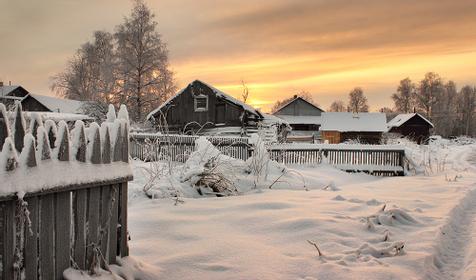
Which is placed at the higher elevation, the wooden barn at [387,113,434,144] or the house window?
the house window

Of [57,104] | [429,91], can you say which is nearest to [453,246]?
[57,104]

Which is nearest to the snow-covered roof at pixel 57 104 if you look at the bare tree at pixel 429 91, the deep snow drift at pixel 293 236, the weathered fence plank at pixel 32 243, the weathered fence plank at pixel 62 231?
the deep snow drift at pixel 293 236

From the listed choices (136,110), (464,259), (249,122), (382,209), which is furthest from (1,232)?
(136,110)

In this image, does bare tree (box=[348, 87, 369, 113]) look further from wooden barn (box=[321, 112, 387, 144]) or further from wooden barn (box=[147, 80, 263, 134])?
wooden barn (box=[147, 80, 263, 134])

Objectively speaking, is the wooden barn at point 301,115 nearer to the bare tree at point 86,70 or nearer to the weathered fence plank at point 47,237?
the bare tree at point 86,70

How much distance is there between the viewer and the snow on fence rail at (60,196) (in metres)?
2.29

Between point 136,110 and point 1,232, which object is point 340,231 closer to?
point 1,232

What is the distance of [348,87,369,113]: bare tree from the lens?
341 ft

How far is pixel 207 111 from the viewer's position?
2645cm

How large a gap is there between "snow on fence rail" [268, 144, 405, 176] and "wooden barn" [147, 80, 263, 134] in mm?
9421

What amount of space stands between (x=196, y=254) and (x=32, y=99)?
45.7 meters

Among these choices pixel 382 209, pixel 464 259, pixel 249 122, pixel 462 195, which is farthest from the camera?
pixel 249 122

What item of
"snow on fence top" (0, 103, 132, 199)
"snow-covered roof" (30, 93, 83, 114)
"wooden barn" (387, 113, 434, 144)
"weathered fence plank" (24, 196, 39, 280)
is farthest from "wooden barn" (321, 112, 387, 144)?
"weathered fence plank" (24, 196, 39, 280)

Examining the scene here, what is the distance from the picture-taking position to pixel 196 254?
11.7ft
